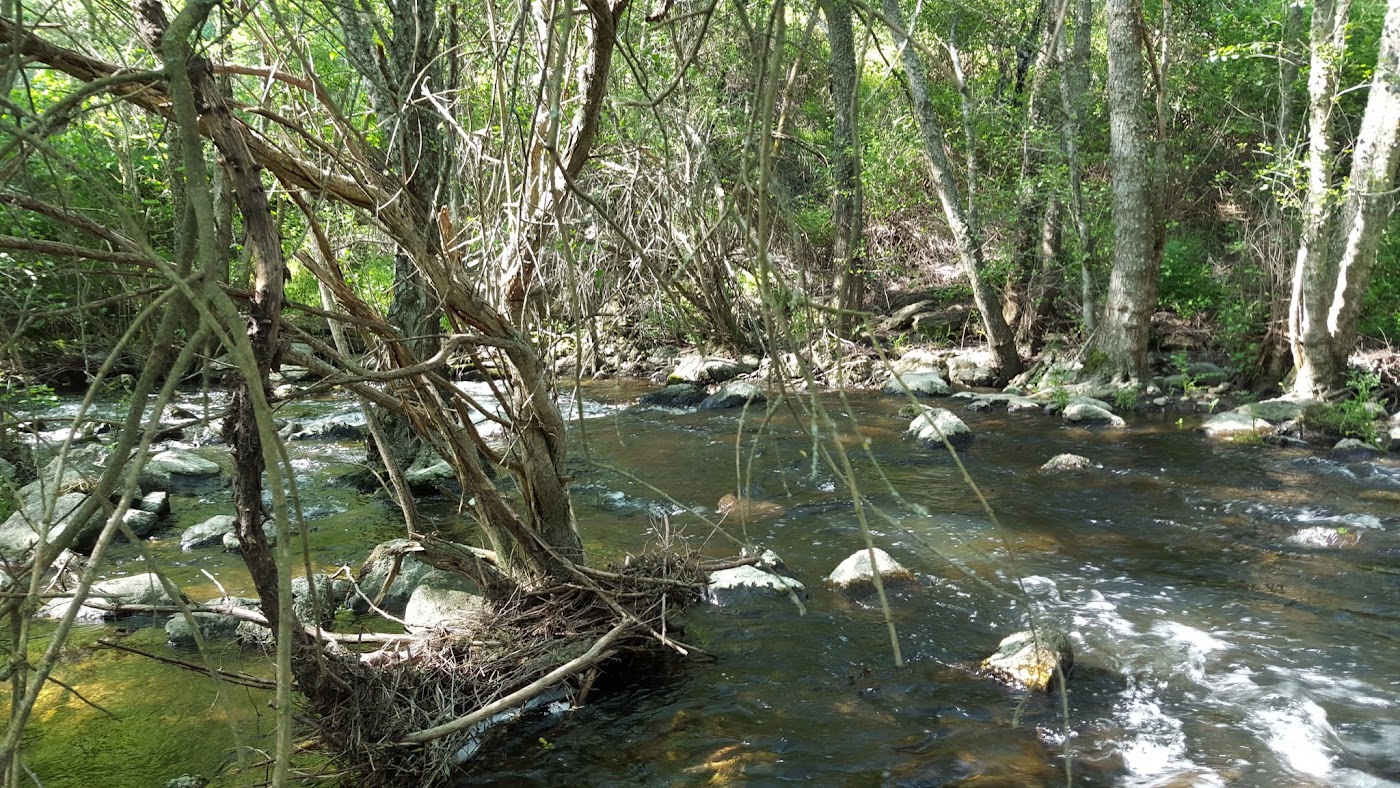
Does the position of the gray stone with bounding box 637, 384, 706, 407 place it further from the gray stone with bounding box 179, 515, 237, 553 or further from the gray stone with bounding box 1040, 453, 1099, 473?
the gray stone with bounding box 179, 515, 237, 553

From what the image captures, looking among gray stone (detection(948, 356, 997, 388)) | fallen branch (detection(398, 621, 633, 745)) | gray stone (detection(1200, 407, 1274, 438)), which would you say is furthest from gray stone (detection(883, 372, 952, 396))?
fallen branch (detection(398, 621, 633, 745))

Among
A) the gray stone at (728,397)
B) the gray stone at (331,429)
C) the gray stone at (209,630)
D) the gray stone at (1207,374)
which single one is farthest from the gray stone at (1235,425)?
the gray stone at (331,429)

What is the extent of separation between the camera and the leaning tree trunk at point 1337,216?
26.5 feet

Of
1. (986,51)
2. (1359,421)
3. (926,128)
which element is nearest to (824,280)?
(926,128)

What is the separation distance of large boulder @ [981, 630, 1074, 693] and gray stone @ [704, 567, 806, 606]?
132cm

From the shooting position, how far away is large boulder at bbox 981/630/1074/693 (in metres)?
4.22

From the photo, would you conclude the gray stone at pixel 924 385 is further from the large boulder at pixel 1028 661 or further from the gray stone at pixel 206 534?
the gray stone at pixel 206 534

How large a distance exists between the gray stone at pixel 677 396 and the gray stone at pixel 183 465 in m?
5.17

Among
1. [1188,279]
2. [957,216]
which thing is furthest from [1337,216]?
[957,216]

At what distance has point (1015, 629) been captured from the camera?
500 cm

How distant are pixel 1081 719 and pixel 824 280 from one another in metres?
10.4

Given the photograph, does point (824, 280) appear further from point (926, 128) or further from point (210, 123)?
point (210, 123)

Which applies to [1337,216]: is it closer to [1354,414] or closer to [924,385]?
[1354,414]

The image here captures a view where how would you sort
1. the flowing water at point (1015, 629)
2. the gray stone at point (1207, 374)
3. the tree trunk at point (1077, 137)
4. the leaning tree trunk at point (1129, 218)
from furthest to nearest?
1. the tree trunk at point (1077, 137)
2. the gray stone at point (1207, 374)
3. the leaning tree trunk at point (1129, 218)
4. the flowing water at point (1015, 629)
